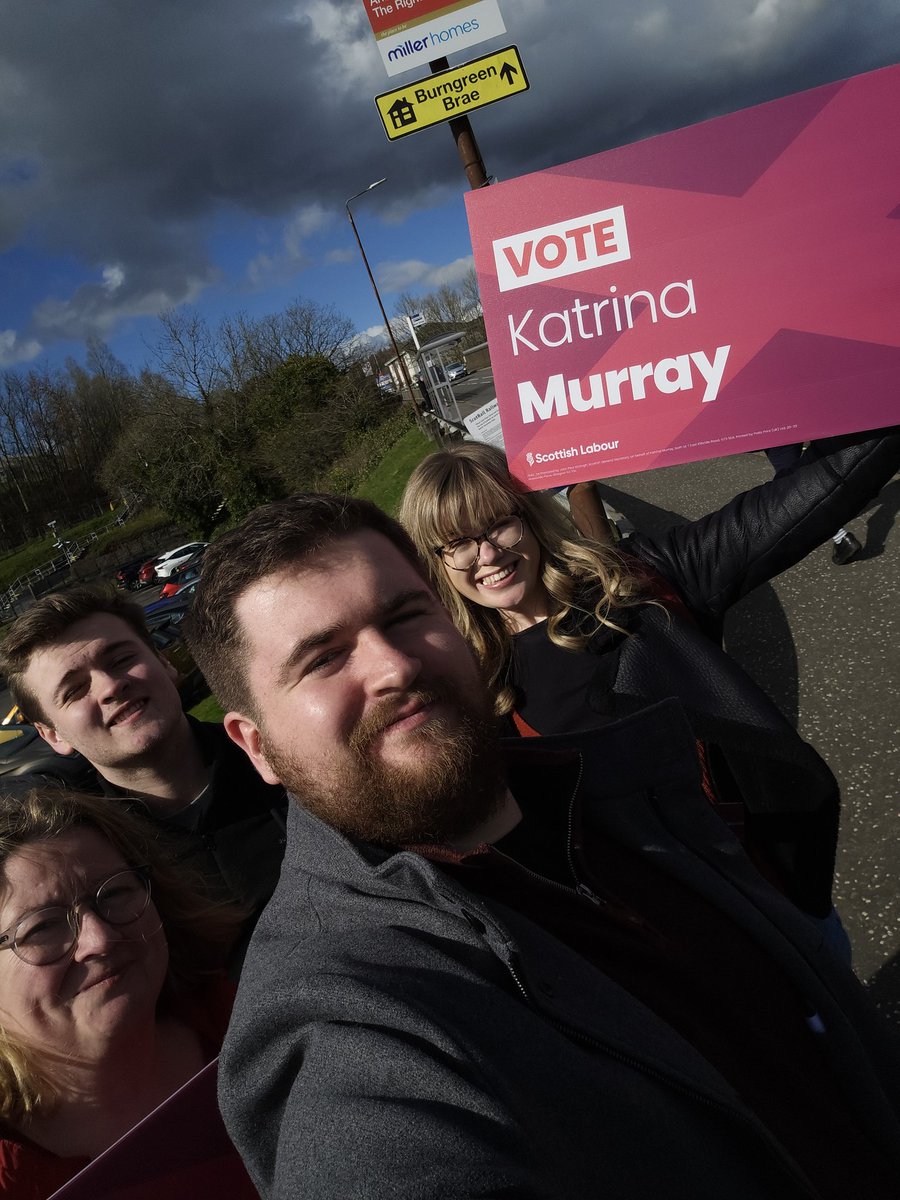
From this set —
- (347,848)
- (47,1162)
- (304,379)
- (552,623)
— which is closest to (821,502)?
(552,623)

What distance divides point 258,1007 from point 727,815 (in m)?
1.68

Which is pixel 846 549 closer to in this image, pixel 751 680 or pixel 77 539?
Result: pixel 751 680

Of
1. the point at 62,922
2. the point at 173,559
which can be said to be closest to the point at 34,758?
the point at 62,922

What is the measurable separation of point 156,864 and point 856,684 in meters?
4.19

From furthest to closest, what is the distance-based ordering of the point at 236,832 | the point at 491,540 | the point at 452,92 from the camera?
the point at 452,92
the point at 491,540
the point at 236,832

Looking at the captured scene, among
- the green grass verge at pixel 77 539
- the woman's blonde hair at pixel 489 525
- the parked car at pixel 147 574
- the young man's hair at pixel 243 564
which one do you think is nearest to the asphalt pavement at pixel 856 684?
the woman's blonde hair at pixel 489 525

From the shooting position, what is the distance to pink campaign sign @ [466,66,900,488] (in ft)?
6.23

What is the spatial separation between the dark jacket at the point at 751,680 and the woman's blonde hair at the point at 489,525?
12cm

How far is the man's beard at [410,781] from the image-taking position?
1.27m

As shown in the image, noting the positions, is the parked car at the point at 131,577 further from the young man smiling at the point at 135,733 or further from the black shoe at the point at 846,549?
the young man smiling at the point at 135,733

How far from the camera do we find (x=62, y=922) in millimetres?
1614

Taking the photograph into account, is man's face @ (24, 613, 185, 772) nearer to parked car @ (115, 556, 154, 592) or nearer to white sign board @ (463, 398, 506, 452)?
white sign board @ (463, 398, 506, 452)

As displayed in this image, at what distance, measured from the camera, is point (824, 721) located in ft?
14.0

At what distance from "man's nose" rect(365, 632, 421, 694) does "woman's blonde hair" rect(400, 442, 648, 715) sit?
1.07 meters
